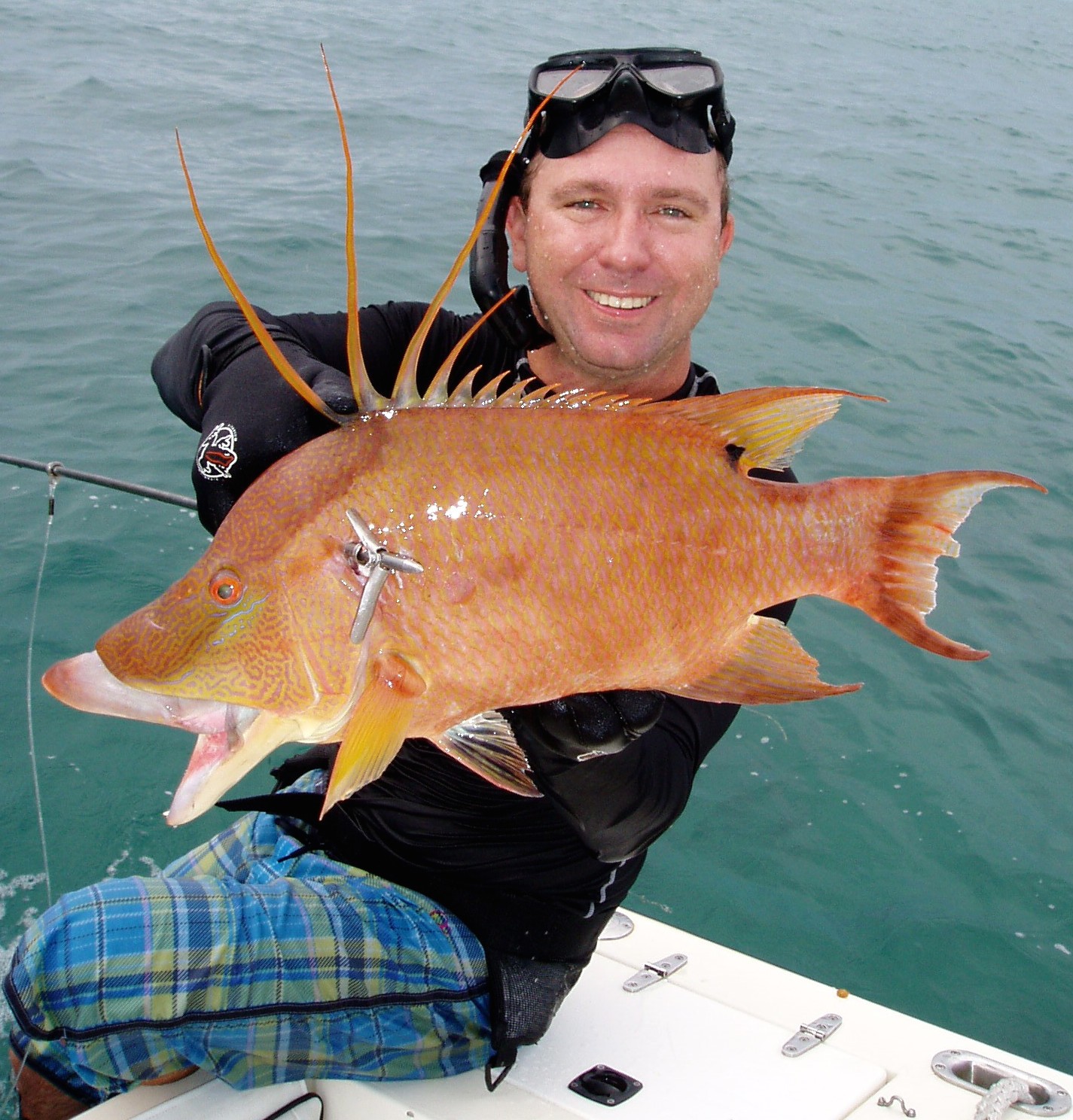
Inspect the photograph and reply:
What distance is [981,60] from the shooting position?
75.2ft

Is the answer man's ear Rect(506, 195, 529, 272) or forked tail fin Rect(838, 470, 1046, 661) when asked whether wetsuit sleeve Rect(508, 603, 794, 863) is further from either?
man's ear Rect(506, 195, 529, 272)

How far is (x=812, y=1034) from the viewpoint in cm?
263

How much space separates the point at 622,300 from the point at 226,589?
50.7 inches

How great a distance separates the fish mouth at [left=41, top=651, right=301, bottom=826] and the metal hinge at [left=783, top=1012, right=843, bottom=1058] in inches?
65.7

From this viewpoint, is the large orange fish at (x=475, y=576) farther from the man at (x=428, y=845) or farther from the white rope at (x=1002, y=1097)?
the white rope at (x=1002, y=1097)

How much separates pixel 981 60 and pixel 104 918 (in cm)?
2622

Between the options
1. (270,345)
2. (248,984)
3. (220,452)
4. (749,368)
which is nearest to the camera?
(270,345)

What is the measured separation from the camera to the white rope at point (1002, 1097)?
2.38 metres

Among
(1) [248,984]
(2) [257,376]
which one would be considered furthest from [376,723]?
(1) [248,984]

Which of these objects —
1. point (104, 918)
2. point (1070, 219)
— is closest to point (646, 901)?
point (104, 918)

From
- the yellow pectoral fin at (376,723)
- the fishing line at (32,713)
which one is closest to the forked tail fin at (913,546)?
the yellow pectoral fin at (376,723)

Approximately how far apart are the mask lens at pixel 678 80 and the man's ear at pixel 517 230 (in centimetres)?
46

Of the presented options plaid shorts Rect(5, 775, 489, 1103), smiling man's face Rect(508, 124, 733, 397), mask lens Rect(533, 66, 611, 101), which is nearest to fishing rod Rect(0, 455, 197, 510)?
plaid shorts Rect(5, 775, 489, 1103)

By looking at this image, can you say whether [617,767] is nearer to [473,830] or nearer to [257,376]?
[473,830]
